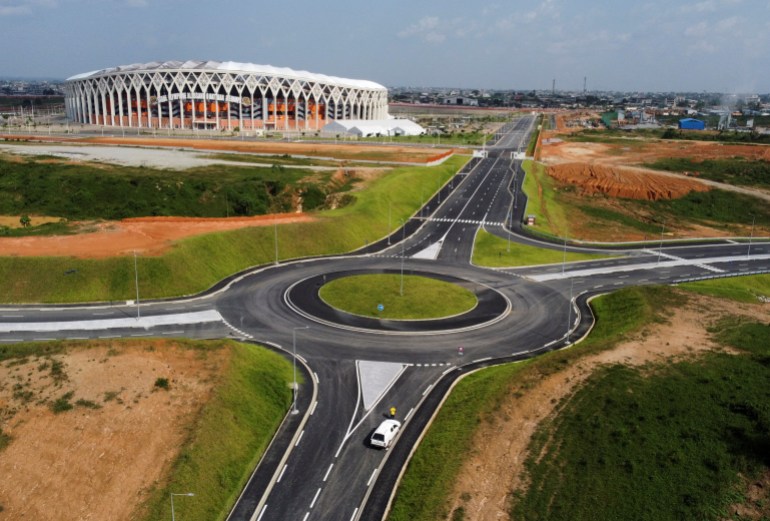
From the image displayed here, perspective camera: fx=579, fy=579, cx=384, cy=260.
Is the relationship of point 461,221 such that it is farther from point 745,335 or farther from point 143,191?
point 143,191

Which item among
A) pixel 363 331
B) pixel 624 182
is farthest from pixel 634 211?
pixel 363 331

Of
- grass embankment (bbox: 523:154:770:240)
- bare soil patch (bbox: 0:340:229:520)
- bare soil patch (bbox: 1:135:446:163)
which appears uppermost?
bare soil patch (bbox: 1:135:446:163)

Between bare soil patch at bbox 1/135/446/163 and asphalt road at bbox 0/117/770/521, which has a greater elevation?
bare soil patch at bbox 1/135/446/163

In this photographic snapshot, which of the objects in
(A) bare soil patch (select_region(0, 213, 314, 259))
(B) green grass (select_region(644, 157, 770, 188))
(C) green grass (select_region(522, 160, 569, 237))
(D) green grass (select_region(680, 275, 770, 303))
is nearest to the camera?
(D) green grass (select_region(680, 275, 770, 303))

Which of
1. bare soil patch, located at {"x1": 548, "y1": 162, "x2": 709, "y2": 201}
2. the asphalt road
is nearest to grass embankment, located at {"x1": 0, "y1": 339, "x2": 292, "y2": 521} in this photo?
the asphalt road

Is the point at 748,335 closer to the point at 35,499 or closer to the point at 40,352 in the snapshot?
the point at 35,499

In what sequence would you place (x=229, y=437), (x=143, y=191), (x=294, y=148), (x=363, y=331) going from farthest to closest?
1. (x=294, y=148)
2. (x=143, y=191)
3. (x=363, y=331)
4. (x=229, y=437)

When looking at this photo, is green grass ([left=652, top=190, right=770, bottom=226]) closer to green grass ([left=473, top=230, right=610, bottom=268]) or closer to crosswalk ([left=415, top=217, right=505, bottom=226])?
crosswalk ([left=415, top=217, right=505, bottom=226])

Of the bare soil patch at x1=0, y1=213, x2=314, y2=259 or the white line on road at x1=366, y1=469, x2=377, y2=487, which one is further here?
the bare soil patch at x1=0, y1=213, x2=314, y2=259
